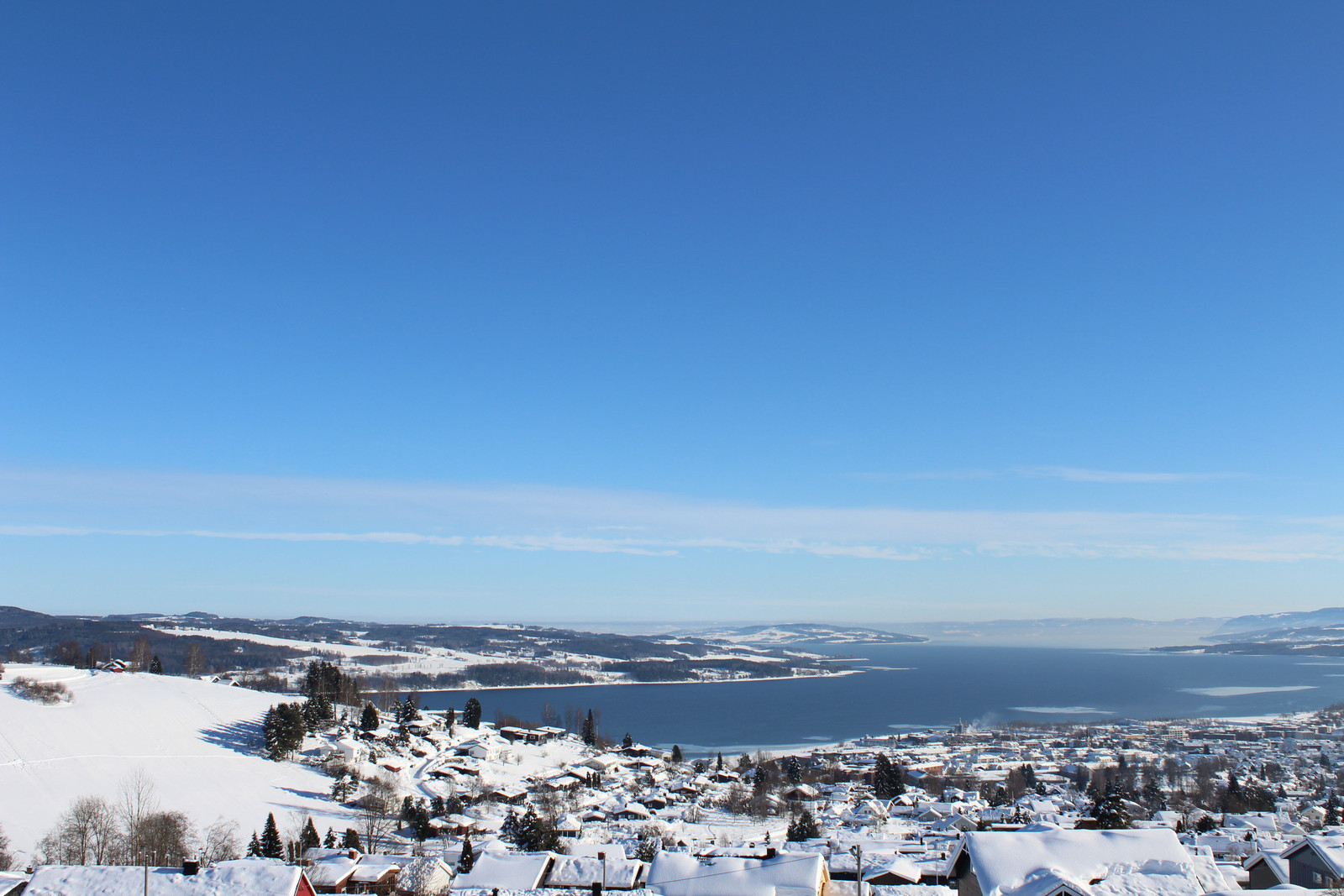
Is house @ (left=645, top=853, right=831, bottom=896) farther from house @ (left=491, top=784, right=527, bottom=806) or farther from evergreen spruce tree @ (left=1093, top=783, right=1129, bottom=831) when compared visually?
house @ (left=491, top=784, right=527, bottom=806)

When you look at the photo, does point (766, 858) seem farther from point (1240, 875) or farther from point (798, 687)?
point (798, 687)

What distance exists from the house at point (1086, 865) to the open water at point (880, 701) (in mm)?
54576

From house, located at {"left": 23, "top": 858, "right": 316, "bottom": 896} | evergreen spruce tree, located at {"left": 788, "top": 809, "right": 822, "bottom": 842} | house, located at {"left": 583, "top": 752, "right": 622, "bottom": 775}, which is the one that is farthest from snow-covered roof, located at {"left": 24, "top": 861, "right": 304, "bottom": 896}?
house, located at {"left": 583, "top": 752, "right": 622, "bottom": 775}

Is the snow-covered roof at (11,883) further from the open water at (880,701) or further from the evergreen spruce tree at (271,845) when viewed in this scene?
the open water at (880,701)

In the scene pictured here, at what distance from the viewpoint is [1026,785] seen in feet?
160

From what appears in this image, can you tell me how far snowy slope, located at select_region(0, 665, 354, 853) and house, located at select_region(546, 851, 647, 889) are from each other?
58.3 feet

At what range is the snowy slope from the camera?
33.1 metres

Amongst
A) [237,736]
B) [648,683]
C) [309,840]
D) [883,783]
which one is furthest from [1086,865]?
[648,683]

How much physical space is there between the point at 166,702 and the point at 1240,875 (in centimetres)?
5582

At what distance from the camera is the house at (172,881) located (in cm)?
1340

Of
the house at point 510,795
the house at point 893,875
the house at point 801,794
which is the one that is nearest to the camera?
the house at point 893,875

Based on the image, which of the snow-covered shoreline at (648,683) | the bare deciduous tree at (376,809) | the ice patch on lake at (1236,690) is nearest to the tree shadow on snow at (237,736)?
the bare deciduous tree at (376,809)

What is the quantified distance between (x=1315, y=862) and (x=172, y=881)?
20.7 metres

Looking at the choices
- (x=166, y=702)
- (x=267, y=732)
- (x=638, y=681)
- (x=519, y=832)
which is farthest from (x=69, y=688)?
(x=638, y=681)
